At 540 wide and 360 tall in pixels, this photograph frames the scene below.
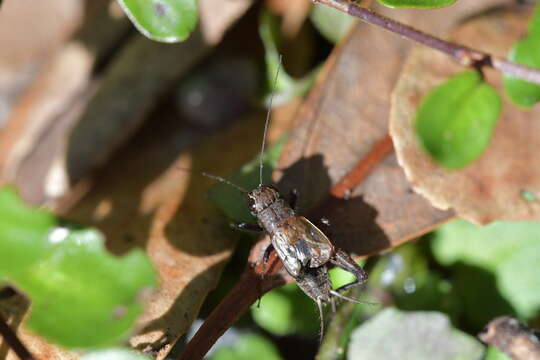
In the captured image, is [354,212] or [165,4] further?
[354,212]

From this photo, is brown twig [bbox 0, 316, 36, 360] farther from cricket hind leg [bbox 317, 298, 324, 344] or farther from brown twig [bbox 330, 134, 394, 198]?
brown twig [bbox 330, 134, 394, 198]

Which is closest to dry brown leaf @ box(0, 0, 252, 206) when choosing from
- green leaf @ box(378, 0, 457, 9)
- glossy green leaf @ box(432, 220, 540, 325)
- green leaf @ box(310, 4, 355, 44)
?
green leaf @ box(310, 4, 355, 44)

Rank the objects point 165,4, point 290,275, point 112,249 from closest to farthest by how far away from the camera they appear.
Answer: point 165,4 < point 290,275 < point 112,249

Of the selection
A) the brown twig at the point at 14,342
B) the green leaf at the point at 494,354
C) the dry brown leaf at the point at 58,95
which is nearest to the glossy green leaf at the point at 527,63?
the green leaf at the point at 494,354

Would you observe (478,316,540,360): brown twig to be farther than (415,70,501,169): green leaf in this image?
No

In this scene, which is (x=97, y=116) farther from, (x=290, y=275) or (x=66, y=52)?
(x=290, y=275)

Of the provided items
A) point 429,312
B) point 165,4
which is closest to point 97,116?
point 165,4
